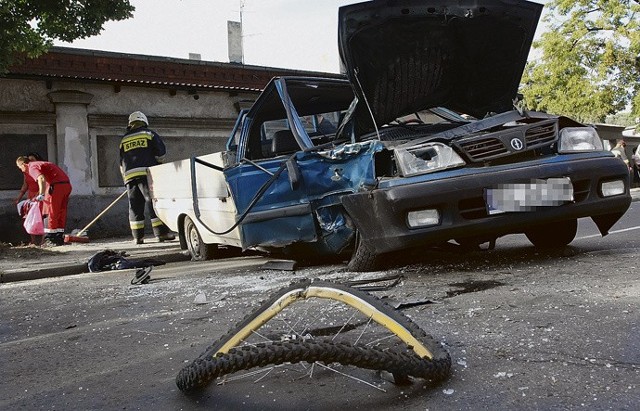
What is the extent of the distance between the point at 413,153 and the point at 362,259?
0.94 metres

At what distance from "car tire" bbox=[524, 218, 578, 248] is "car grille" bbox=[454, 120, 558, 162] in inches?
41.3

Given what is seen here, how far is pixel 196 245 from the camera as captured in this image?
25.6 feet

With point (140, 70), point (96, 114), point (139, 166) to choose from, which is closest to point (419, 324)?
point (139, 166)

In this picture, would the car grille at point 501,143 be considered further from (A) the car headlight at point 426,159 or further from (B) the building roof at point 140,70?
(B) the building roof at point 140,70

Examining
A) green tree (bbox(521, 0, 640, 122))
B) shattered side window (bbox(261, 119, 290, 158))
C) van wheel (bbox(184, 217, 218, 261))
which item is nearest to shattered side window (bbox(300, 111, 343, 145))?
shattered side window (bbox(261, 119, 290, 158))

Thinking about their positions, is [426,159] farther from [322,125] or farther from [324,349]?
[324,349]

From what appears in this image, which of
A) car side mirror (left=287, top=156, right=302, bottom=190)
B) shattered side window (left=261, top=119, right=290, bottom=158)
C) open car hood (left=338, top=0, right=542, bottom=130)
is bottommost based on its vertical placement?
car side mirror (left=287, top=156, right=302, bottom=190)

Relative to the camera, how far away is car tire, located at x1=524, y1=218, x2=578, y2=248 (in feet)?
18.0

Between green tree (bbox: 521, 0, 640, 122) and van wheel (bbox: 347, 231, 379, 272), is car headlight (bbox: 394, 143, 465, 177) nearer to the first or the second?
van wheel (bbox: 347, 231, 379, 272)

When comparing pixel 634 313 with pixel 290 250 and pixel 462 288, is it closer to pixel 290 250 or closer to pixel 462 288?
pixel 462 288

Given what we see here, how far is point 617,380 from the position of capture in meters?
2.21

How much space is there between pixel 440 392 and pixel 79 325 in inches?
103

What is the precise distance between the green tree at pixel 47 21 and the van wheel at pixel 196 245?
395 cm

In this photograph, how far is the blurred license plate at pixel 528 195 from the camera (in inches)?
173
